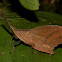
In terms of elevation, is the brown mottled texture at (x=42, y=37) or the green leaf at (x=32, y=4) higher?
the green leaf at (x=32, y=4)

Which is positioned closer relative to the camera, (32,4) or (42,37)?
(32,4)

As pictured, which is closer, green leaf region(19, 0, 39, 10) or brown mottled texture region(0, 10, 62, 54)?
green leaf region(19, 0, 39, 10)

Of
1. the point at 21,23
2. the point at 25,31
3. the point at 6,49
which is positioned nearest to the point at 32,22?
the point at 21,23

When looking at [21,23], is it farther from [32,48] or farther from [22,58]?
[22,58]

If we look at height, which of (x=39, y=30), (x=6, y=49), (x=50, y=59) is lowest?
(x=50, y=59)

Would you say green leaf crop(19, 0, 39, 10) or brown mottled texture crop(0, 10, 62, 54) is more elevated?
green leaf crop(19, 0, 39, 10)

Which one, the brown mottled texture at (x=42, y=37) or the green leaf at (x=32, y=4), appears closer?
the green leaf at (x=32, y=4)

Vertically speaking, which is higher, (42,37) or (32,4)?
(32,4)

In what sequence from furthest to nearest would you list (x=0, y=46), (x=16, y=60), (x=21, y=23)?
(x=21, y=23) → (x=0, y=46) → (x=16, y=60)
